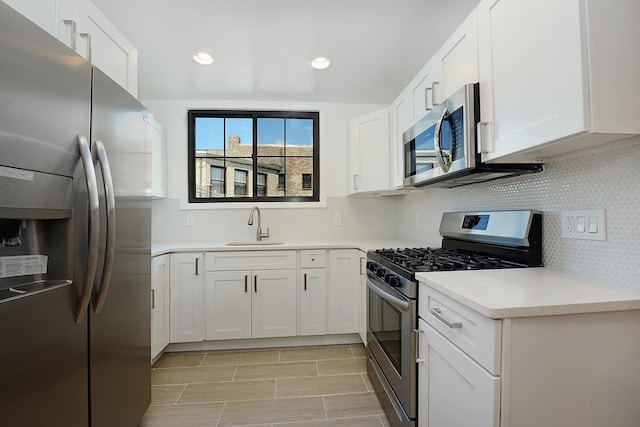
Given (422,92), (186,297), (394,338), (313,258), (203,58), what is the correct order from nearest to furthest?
(394,338)
(422,92)
(203,58)
(186,297)
(313,258)

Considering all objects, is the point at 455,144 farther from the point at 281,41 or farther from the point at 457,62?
the point at 281,41

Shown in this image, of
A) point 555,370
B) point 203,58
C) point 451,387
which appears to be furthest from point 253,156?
point 555,370

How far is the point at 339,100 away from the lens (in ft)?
9.77

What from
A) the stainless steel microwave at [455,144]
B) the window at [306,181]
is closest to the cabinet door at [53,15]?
the stainless steel microwave at [455,144]

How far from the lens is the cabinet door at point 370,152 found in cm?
251

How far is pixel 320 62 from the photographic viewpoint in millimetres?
2230

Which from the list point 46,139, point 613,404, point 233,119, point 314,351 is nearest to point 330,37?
point 233,119

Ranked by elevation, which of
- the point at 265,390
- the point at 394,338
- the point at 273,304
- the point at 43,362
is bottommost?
the point at 265,390

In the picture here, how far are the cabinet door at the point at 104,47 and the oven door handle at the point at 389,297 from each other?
1769 mm

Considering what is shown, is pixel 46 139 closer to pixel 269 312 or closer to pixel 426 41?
pixel 269 312

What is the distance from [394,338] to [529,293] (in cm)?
75

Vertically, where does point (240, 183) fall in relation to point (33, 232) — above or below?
above

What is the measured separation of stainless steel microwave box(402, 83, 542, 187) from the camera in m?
1.27

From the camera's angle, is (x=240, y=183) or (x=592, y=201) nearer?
(x=592, y=201)
